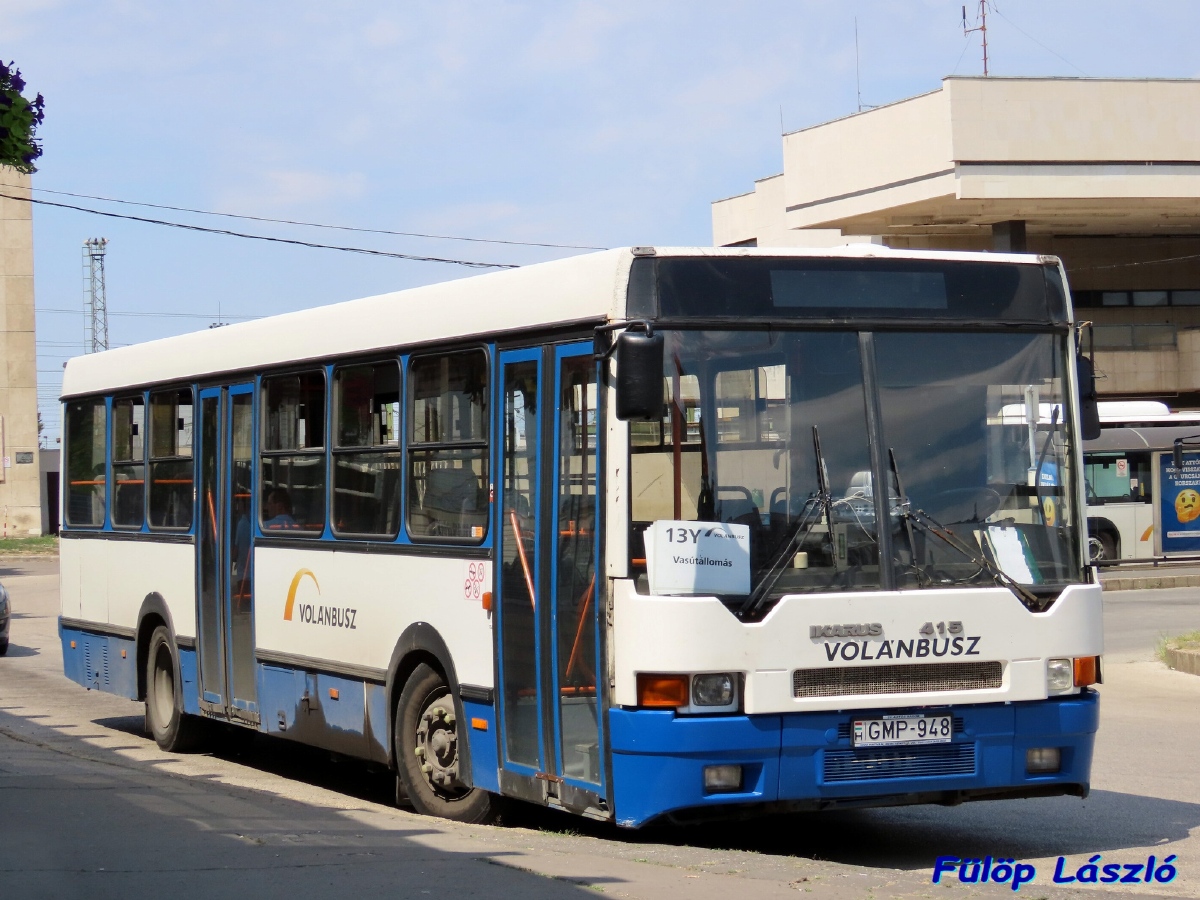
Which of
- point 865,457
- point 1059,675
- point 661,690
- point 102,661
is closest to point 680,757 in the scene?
point 661,690

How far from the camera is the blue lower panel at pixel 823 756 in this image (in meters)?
7.29

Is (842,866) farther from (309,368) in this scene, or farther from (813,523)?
(309,368)

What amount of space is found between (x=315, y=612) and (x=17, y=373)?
5621cm

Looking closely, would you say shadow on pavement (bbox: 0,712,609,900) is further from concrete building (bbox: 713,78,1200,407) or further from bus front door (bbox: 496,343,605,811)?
concrete building (bbox: 713,78,1200,407)

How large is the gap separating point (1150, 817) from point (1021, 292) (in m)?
3.10

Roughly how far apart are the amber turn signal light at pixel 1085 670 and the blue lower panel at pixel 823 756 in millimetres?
79

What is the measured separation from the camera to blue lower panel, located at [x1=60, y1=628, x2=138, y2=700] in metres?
13.7

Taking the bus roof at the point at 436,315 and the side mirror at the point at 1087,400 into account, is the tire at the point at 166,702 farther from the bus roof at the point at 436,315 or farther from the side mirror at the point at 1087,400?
the side mirror at the point at 1087,400

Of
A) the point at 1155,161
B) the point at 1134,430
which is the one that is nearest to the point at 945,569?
the point at 1134,430

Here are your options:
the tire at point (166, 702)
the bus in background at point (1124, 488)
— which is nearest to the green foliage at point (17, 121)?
the tire at point (166, 702)

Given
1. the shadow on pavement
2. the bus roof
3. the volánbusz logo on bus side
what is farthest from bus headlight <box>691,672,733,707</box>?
the volánbusz logo on bus side

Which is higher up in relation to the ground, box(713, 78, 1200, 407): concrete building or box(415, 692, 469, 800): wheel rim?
box(713, 78, 1200, 407): concrete building

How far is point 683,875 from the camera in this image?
7.00 m

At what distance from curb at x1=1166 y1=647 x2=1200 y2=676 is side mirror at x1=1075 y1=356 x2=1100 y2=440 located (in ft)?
30.6
